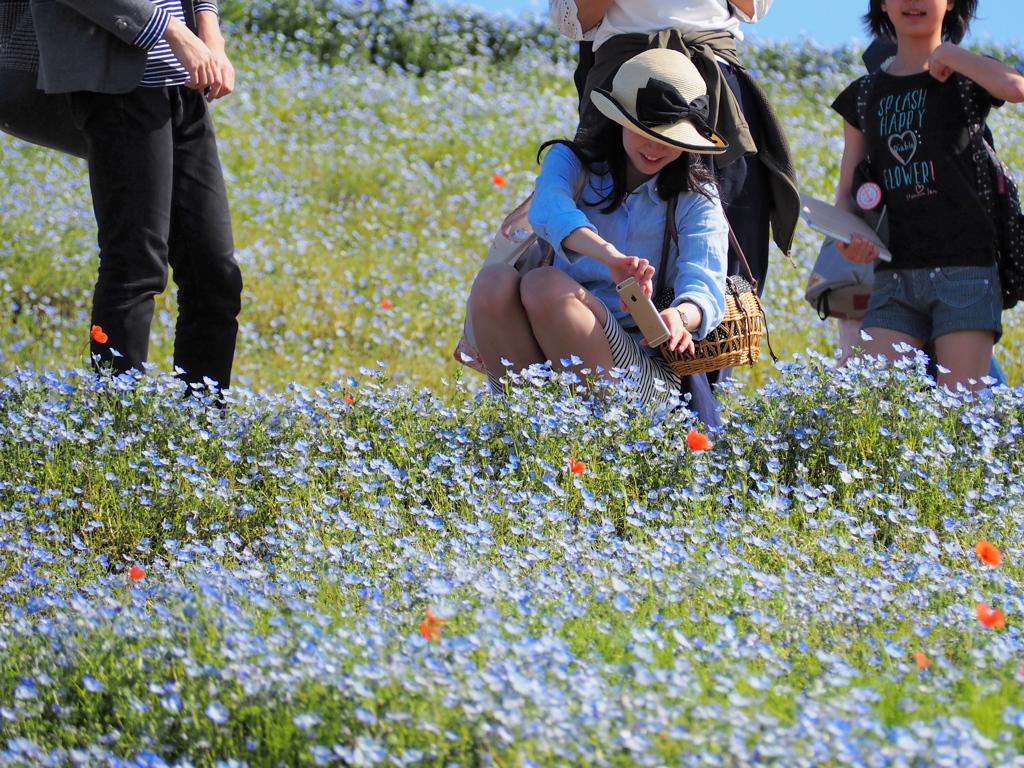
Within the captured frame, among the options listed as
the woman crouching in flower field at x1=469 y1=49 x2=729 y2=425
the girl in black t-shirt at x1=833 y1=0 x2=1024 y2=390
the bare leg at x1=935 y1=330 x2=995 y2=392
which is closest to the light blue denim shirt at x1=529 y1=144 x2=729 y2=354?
the woman crouching in flower field at x1=469 y1=49 x2=729 y2=425

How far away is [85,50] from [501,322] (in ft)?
5.46

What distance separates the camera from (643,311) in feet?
12.5

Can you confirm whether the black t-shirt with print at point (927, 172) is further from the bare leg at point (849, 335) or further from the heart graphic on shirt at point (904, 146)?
the bare leg at point (849, 335)

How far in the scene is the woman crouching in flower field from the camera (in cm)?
398

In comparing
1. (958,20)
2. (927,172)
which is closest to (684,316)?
(927,172)

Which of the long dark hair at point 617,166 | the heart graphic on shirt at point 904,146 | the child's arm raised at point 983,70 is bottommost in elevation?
the long dark hair at point 617,166

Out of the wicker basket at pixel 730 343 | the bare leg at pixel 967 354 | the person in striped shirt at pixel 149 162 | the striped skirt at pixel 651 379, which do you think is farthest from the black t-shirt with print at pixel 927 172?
the person in striped shirt at pixel 149 162

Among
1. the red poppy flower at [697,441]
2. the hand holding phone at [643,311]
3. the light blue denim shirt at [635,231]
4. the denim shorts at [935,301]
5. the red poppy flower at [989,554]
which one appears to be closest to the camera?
the red poppy flower at [989,554]

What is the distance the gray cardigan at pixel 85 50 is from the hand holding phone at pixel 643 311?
70.8 inches

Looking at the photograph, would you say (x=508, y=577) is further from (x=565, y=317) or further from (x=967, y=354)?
(x=967, y=354)

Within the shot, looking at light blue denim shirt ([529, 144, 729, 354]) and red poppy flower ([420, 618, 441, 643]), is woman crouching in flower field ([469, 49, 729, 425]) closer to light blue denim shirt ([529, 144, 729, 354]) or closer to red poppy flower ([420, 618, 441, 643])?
light blue denim shirt ([529, 144, 729, 354])

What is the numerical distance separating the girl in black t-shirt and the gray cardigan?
2.70 m

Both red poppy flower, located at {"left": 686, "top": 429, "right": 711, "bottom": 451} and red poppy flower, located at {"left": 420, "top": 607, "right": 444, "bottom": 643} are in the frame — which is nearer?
red poppy flower, located at {"left": 420, "top": 607, "right": 444, "bottom": 643}

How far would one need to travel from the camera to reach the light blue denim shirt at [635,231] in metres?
4.04
